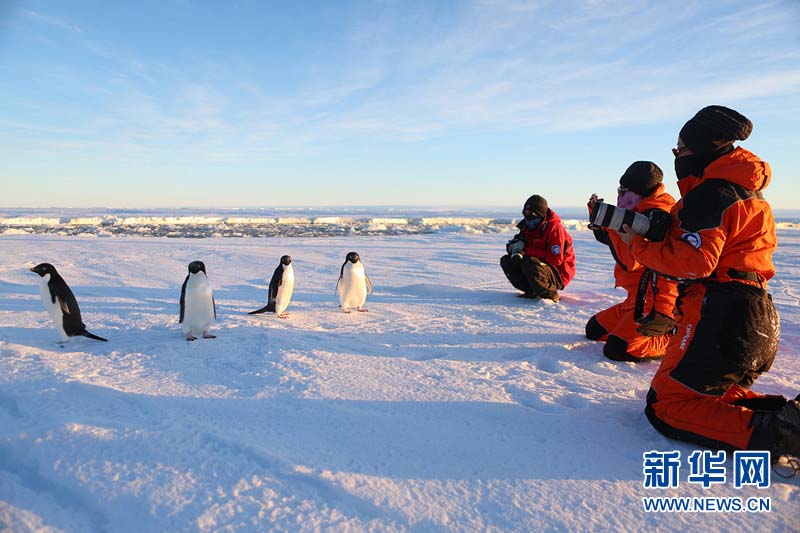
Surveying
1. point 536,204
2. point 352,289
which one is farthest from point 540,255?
point 352,289

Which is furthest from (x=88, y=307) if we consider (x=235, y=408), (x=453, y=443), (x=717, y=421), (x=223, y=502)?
(x=717, y=421)

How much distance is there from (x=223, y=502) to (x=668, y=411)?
1684mm

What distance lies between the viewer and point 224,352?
289cm

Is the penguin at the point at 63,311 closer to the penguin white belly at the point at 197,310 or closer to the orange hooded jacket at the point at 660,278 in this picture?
the penguin white belly at the point at 197,310

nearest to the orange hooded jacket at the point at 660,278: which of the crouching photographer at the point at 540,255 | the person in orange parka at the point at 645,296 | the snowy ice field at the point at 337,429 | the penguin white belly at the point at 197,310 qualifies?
the person in orange parka at the point at 645,296

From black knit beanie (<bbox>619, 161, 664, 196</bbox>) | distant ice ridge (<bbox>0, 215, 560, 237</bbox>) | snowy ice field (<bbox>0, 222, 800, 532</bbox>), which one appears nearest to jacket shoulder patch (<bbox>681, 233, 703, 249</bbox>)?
snowy ice field (<bbox>0, 222, 800, 532</bbox>)

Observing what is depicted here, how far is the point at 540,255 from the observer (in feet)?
15.7

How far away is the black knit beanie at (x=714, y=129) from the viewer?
1.78m

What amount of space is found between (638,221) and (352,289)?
2921mm

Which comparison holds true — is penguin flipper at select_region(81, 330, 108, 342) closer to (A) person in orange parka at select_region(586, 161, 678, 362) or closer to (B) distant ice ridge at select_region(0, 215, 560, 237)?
(A) person in orange parka at select_region(586, 161, 678, 362)

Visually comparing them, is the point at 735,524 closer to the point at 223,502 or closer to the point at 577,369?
the point at 577,369

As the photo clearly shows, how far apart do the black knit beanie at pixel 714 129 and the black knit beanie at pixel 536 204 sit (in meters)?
2.65

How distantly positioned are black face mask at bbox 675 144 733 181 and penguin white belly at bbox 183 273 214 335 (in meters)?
3.05

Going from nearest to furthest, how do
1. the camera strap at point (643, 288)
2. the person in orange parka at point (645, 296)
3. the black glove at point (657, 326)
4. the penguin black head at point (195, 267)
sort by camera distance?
the camera strap at point (643, 288) < the black glove at point (657, 326) < the person in orange parka at point (645, 296) < the penguin black head at point (195, 267)
